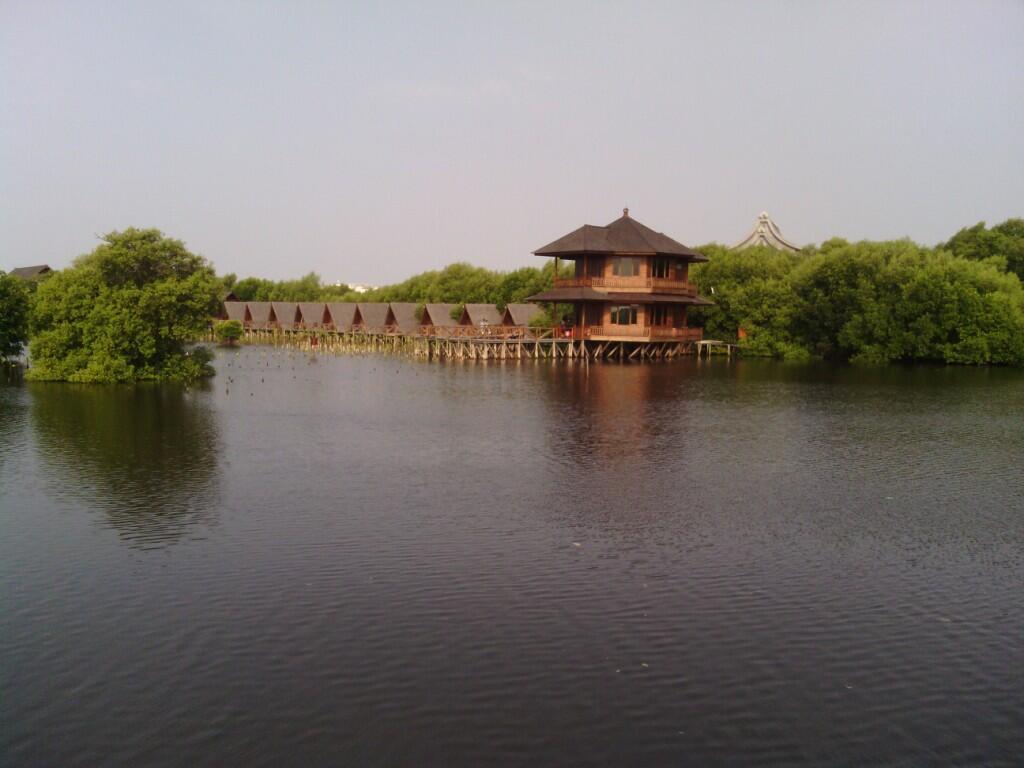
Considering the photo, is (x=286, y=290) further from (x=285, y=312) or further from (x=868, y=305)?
(x=868, y=305)

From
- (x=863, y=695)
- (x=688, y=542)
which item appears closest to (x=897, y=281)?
(x=688, y=542)

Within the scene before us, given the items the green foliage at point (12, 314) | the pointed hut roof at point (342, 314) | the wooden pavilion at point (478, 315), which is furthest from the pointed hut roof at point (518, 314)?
the green foliage at point (12, 314)

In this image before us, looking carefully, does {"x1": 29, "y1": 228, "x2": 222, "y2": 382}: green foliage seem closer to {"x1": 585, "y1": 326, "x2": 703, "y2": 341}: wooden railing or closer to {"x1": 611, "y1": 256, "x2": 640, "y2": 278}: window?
{"x1": 585, "y1": 326, "x2": 703, "y2": 341}: wooden railing

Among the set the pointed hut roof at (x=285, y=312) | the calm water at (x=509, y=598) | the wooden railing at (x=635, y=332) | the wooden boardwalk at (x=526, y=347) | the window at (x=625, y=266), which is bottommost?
the calm water at (x=509, y=598)

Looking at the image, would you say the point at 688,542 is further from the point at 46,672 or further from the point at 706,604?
the point at 46,672

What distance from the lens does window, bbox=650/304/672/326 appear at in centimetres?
6047

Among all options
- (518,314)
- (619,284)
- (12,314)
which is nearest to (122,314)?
(12,314)

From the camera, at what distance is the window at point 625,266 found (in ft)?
192

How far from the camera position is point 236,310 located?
99.8m

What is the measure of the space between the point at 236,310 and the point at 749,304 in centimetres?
5940

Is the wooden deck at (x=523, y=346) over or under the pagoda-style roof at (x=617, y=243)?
under

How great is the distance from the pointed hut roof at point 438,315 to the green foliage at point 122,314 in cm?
3290

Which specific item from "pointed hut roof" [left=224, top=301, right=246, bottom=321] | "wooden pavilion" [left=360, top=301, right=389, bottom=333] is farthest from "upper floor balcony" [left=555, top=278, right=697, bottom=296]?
"pointed hut roof" [left=224, top=301, right=246, bottom=321]

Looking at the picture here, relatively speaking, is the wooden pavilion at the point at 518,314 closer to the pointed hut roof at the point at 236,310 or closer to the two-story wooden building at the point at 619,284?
the two-story wooden building at the point at 619,284
